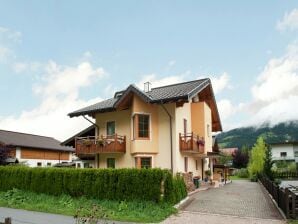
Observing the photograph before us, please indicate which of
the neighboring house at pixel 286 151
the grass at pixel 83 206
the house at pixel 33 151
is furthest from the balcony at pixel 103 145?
the neighboring house at pixel 286 151

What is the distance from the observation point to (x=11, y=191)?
22.9 metres

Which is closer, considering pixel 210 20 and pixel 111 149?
pixel 210 20

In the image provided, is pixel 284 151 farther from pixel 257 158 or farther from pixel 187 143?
pixel 187 143

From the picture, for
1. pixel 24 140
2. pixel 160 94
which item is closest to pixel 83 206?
pixel 160 94

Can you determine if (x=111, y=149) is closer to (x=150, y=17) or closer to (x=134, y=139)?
(x=134, y=139)

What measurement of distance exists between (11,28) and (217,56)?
12512 mm

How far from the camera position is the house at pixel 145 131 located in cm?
2431

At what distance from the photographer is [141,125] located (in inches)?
976

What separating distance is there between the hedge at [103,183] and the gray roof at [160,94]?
5.81 meters

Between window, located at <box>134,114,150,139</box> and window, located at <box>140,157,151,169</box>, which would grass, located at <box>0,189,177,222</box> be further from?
window, located at <box>134,114,150,139</box>

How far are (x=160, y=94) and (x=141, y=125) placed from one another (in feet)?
8.30

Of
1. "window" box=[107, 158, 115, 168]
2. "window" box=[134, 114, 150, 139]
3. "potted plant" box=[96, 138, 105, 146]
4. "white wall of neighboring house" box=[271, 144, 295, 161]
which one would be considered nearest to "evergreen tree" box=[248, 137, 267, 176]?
"window" box=[107, 158, 115, 168]

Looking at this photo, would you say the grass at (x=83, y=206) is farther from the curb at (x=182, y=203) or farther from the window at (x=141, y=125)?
the window at (x=141, y=125)

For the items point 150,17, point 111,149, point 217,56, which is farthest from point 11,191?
point 217,56
